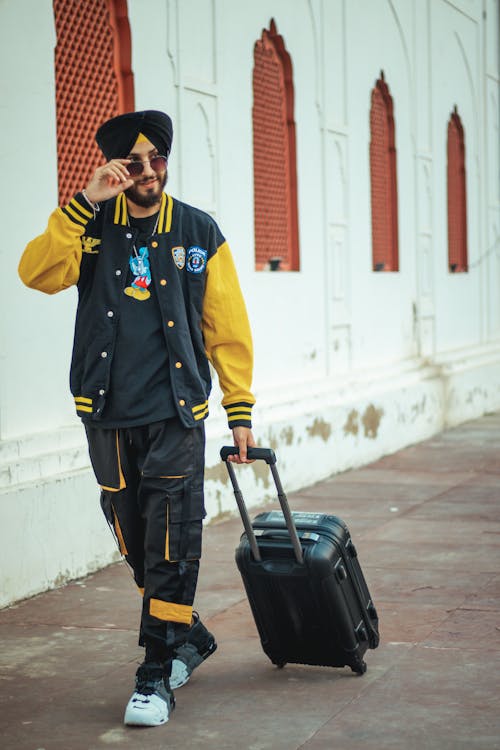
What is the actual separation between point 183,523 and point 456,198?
11492 mm

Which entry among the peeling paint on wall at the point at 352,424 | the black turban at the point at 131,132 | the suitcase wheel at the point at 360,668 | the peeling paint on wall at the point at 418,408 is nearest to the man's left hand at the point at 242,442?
the suitcase wheel at the point at 360,668

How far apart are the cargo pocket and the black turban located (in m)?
1.14

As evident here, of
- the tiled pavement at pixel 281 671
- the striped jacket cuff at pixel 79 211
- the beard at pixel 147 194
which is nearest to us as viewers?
the tiled pavement at pixel 281 671

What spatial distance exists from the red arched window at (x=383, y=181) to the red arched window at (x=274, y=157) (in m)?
2.12

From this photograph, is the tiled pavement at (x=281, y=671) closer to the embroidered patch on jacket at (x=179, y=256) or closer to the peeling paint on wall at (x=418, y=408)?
the embroidered patch on jacket at (x=179, y=256)

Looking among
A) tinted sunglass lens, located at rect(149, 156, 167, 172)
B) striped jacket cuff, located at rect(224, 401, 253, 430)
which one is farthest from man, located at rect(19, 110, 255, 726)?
striped jacket cuff, located at rect(224, 401, 253, 430)

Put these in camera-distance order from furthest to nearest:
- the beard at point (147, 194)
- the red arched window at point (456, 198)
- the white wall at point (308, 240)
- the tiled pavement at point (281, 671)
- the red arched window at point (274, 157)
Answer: the red arched window at point (456, 198) → the red arched window at point (274, 157) → the white wall at point (308, 240) → the beard at point (147, 194) → the tiled pavement at point (281, 671)

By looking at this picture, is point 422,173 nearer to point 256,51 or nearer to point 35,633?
point 256,51

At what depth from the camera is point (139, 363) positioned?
175 inches

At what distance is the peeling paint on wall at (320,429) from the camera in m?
9.79

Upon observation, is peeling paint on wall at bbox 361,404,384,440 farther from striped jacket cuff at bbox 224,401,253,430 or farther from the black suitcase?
striped jacket cuff at bbox 224,401,253,430

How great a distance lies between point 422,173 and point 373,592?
8.06 meters

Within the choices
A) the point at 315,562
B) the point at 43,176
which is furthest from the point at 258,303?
the point at 315,562

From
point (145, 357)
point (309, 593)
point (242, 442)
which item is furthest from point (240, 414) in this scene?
point (309, 593)
